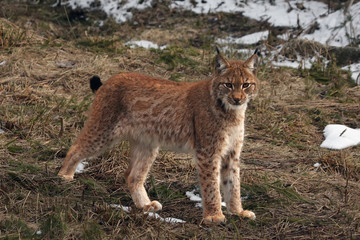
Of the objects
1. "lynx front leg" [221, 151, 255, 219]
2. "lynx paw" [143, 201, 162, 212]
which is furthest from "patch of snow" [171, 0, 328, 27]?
"lynx paw" [143, 201, 162, 212]

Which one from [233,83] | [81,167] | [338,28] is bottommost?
[338,28]

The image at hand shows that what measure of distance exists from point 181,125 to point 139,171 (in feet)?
1.96

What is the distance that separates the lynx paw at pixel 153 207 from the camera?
4.47 meters

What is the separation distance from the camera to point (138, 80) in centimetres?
505

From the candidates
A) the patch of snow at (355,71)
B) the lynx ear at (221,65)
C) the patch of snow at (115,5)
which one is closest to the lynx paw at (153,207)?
the lynx ear at (221,65)

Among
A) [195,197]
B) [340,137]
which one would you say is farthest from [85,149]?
[340,137]

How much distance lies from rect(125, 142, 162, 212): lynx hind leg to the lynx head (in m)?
0.91

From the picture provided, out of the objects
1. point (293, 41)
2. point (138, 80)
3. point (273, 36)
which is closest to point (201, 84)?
point (138, 80)

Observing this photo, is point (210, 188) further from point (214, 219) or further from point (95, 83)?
point (95, 83)

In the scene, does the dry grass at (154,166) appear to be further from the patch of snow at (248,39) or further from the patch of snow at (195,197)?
the patch of snow at (248,39)

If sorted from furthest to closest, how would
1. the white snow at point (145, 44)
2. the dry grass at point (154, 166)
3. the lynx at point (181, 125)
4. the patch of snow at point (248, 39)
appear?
the patch of snow at point (248, 39) → the white snow at point (145, 44) → the lynx at point (181, 125) → the dry grass at point (154, 166)

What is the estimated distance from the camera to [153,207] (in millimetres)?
4523

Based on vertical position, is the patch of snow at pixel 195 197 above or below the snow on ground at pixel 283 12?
above

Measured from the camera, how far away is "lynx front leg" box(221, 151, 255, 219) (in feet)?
14.7
